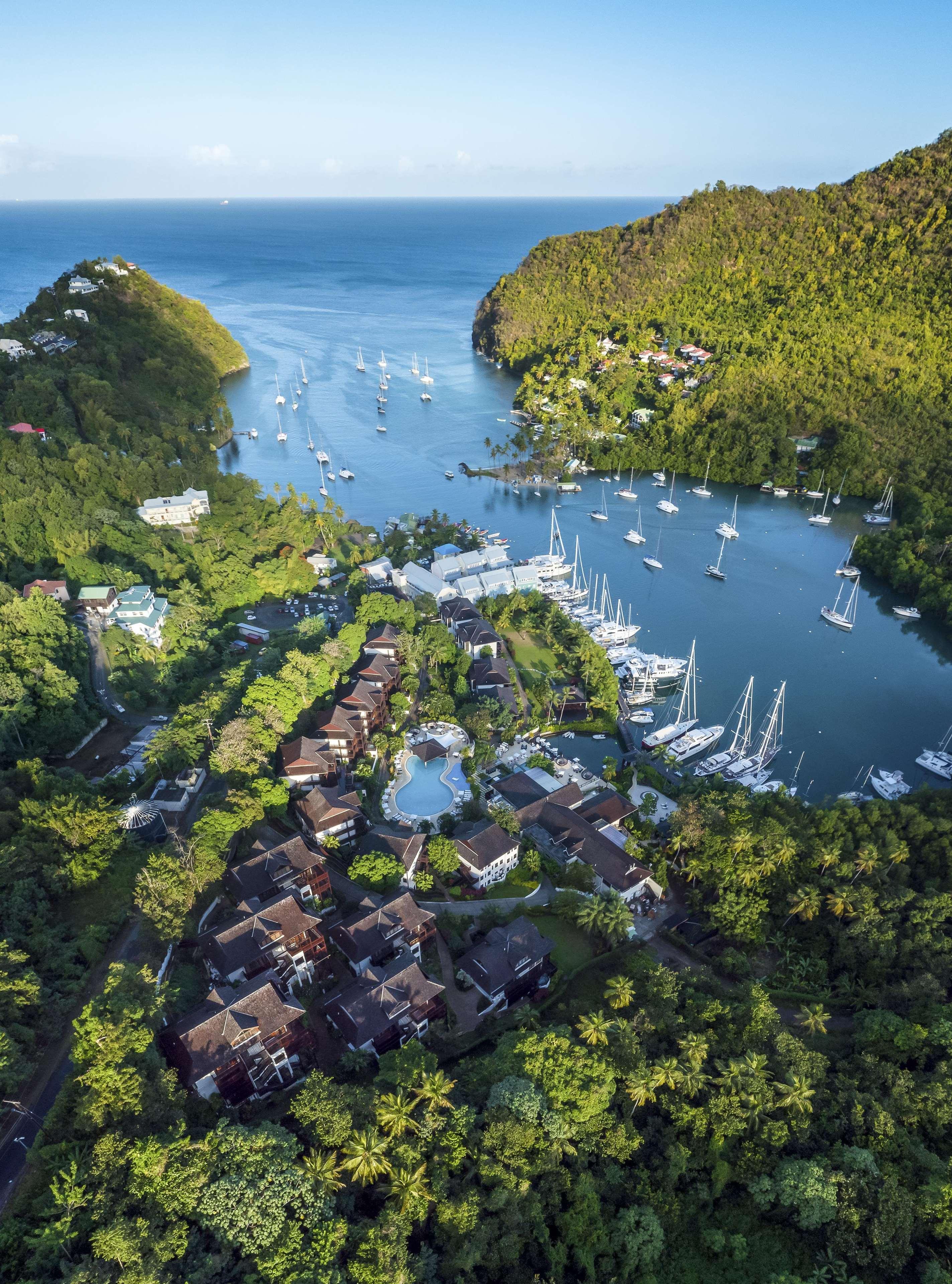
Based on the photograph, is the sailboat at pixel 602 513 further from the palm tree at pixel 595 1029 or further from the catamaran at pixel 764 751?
the palm tree at pixel 595 1029

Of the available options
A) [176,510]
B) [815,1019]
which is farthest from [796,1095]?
[176,510]

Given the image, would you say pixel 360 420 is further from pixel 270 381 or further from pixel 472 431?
pixel 270 381

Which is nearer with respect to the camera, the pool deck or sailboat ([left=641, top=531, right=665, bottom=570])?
the pool deck

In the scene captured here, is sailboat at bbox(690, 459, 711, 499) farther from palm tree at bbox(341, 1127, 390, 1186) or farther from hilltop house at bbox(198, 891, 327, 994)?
palm tree at bbox(341, 1127, 390, 1186)

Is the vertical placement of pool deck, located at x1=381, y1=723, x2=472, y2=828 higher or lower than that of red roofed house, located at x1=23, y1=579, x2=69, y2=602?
lower

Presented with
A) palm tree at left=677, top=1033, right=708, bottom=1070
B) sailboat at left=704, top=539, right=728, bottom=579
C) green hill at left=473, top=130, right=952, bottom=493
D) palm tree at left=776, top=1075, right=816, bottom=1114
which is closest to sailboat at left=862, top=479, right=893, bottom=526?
green hill at left=473, top=130, right=952, bottom=493

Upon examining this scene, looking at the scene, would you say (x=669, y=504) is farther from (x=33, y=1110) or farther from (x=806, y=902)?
(x=33, y=1110)

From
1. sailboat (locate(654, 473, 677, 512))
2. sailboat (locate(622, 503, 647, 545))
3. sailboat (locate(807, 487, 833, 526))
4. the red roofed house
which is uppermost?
the red roofed house
